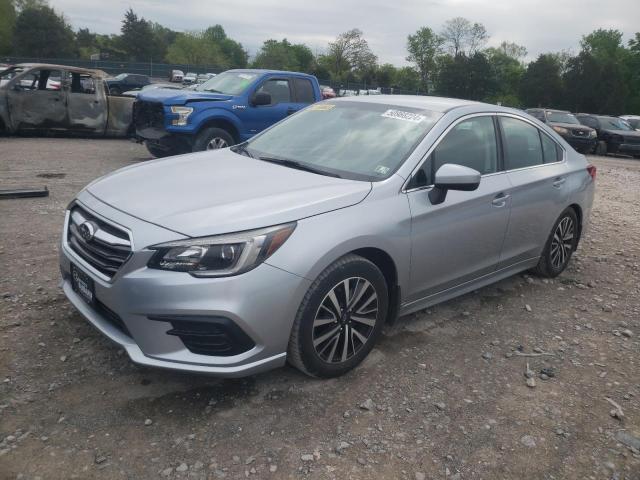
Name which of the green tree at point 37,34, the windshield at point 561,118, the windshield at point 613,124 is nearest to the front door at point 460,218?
the windshield at point 561,118

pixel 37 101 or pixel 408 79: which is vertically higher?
pixel 408 79

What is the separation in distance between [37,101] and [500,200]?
442 inches

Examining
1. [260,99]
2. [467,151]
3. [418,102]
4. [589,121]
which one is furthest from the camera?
[589,121]

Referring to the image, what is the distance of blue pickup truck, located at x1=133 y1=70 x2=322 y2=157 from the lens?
8.61 meters

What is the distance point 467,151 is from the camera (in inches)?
153

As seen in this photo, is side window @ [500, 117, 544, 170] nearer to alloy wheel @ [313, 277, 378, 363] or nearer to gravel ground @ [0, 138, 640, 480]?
gravel ground @ [0, 138, 640, 480]

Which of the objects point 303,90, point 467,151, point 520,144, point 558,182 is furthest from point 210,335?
point 303,90

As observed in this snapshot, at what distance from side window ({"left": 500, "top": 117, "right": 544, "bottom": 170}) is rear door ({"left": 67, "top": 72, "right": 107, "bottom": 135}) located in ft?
35.1

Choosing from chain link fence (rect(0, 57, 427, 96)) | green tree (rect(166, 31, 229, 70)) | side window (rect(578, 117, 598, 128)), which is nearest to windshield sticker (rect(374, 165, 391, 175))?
side window (rect(578, 117, 598, 128))

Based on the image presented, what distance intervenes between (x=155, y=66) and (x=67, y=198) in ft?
155

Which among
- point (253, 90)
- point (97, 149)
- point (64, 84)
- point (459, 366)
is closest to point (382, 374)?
point (459, 366)

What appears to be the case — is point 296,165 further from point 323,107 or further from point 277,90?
point 277,90

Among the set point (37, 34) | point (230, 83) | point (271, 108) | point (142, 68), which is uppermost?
point (37, 34)

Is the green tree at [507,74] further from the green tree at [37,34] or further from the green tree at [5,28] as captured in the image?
the green tree at [5,28]
